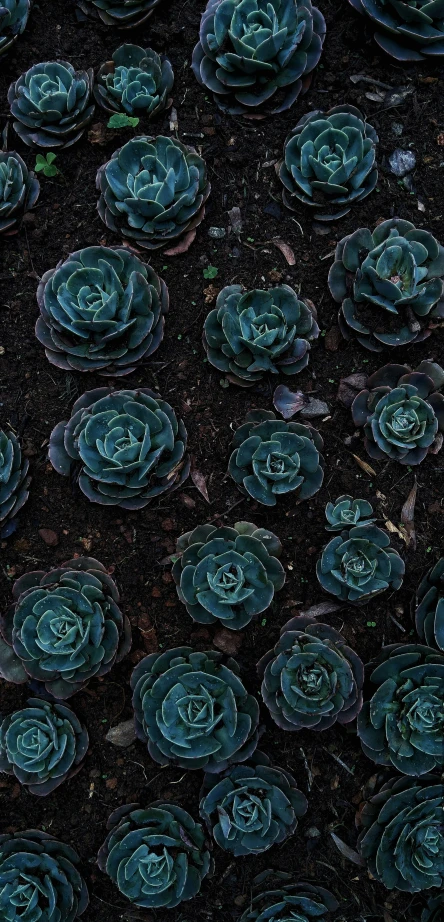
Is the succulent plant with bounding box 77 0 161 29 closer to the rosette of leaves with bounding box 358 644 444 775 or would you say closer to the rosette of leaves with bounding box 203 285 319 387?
the rosette of leaves with bounding box 203 285 319 387

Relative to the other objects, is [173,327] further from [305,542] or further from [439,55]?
[439,55]

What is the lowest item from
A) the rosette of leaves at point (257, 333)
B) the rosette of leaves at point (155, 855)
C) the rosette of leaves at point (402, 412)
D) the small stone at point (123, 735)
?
the rosette of leaves at point (155, 855)

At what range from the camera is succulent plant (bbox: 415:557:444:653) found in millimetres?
2441

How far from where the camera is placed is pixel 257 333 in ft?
8.53

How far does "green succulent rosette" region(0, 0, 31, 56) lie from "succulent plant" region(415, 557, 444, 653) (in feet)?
9.10

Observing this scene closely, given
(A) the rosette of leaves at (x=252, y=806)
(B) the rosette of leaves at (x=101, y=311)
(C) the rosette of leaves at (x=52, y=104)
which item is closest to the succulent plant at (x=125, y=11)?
(C) the rosette of leaves at (x=52, y=104)

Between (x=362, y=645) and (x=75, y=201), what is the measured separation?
210 cm

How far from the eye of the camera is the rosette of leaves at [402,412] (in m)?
2.58

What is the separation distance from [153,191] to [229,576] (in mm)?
1467

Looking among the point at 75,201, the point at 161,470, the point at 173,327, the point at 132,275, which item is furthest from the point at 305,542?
the point at 75,201

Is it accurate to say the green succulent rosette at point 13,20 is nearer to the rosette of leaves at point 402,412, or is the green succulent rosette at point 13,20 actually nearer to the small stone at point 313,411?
the small stone at point 313,411

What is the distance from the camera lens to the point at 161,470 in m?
2.60

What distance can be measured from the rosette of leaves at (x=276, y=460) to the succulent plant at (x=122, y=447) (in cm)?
22

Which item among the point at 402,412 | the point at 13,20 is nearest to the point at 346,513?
the point at 402,412
